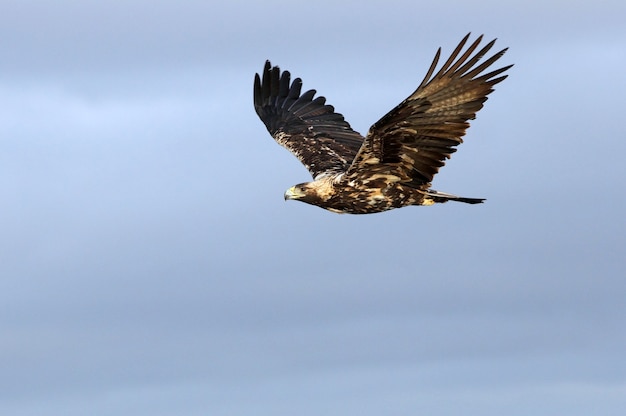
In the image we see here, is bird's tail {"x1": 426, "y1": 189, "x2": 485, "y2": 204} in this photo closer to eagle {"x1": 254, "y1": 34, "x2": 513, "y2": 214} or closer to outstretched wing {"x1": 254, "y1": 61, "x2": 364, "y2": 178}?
eagle {"x1": 254, "y1": 34, "x2": 513, "y2": 214}

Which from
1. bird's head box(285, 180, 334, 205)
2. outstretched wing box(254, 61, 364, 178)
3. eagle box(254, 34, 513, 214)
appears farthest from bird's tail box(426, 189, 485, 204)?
outstretched wing box(254, 61, 364, 178)

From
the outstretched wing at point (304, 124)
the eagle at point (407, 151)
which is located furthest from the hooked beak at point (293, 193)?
the outstretched wing at point (304, 124)

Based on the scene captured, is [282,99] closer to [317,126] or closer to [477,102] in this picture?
[317,126]

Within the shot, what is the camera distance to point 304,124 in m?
27.7

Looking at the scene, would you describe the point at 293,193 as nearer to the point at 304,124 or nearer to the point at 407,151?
the point at 407,151

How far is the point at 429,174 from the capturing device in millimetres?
21500

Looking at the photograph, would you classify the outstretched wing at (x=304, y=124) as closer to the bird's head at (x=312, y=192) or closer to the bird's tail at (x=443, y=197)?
the bird's head at (x=312, y=192)

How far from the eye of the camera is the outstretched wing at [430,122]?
19.9 meters

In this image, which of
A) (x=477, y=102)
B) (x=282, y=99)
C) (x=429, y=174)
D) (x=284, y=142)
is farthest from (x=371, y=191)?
(x=282, y=99)

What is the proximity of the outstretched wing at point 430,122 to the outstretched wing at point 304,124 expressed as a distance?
3066 millimetres

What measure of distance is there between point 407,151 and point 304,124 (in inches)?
272

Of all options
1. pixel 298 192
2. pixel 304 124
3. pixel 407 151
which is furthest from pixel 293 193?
pixel 304 124

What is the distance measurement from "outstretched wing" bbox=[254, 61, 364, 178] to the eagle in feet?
0.22

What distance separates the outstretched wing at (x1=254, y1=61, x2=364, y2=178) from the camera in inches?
1003
